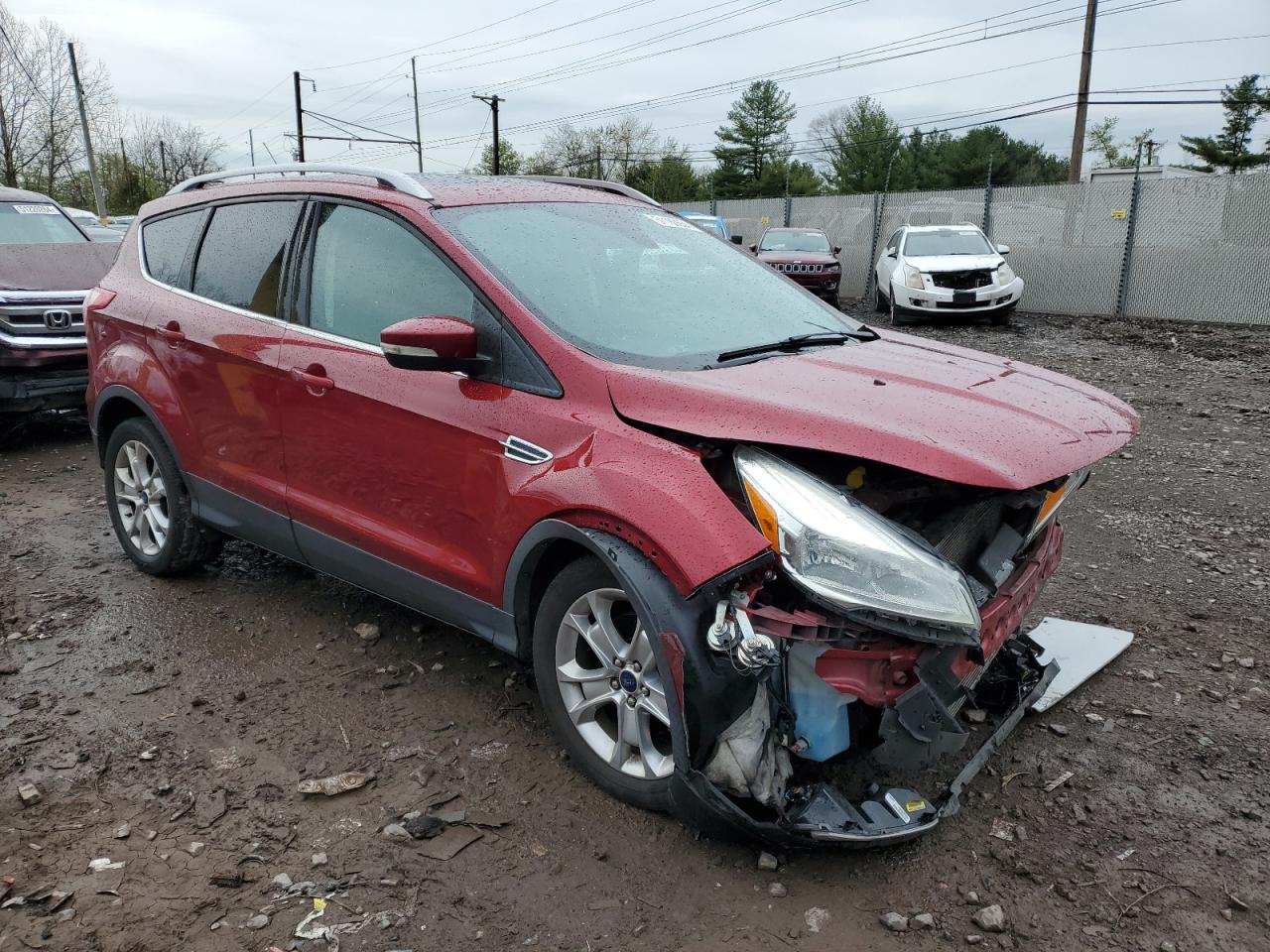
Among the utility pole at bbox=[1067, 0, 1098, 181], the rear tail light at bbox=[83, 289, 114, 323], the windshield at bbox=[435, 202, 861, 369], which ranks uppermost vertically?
the utility pole at bbox=[1067, 0, 1098, 181]

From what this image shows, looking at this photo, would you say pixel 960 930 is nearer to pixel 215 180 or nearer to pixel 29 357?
pixel 215 180

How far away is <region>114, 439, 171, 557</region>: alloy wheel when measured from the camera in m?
4.75

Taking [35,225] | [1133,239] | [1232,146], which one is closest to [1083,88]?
[1133,239]

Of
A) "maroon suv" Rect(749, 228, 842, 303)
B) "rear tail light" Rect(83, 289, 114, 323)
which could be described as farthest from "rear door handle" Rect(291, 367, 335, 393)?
"maroon suv" Rect(749, 228, 842, 303)

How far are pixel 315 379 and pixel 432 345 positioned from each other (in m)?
0.84

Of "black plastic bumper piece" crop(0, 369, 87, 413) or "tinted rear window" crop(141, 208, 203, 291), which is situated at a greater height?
"tinted rear window" crop(141, 208, 203, 291)

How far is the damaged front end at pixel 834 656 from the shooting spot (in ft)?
8.11

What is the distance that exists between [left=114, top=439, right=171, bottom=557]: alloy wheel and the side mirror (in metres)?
2.18

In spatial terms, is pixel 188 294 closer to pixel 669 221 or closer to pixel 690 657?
pixel 669 221

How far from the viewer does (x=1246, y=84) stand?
53812 millimetres

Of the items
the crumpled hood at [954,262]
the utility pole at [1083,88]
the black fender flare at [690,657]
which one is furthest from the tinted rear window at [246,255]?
the utility pole at [1083,88]

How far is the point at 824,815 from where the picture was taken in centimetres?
255

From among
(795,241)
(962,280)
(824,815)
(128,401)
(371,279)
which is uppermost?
(371,279)

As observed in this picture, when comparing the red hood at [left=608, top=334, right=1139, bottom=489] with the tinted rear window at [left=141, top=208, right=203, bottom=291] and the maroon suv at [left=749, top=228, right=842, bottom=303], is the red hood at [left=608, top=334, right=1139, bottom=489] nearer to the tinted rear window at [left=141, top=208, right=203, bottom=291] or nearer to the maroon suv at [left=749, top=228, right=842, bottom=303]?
the tinted rear window at [left=141, top=208, right=203, bottom=291]
